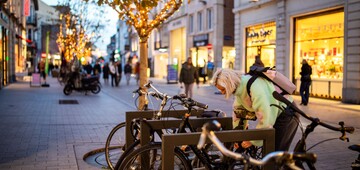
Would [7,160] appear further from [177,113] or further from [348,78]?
[348,78]

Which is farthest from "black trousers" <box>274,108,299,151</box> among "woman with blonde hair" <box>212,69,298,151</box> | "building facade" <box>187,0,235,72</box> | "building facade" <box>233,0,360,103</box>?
"building facade" <box>187,0,235,72</box>

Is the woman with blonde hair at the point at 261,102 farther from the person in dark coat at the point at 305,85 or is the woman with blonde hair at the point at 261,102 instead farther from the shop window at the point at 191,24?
the shop window at the point at 191,24

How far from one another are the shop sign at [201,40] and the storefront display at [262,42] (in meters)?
8.61

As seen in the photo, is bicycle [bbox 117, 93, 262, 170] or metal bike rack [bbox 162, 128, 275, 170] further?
bicycle [bbox 117, 93, 262, 170]

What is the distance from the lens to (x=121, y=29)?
294ft

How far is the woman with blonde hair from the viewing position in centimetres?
406

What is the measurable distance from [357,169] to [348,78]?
46.7ft

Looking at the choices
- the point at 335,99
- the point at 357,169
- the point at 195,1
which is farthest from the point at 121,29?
the point at 357,169

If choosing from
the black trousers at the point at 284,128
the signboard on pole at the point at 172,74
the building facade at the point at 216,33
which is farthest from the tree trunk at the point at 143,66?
the signboard on pole at the point at 172,74

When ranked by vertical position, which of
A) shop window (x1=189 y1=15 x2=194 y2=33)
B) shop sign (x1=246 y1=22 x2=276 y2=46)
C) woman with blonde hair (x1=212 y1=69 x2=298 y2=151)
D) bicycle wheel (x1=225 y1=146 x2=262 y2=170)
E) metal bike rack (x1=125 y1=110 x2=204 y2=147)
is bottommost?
bicycle wheel (x1=225 y1=146 x2=262 y2=170)

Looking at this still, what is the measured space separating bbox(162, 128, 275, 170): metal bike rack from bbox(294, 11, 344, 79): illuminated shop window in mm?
15330

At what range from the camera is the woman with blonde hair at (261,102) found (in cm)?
406

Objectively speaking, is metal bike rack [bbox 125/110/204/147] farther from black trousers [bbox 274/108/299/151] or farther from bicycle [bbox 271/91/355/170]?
bicycle [bbox 271/91/355/170]

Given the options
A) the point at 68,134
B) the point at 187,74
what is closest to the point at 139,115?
the point at 68,134
